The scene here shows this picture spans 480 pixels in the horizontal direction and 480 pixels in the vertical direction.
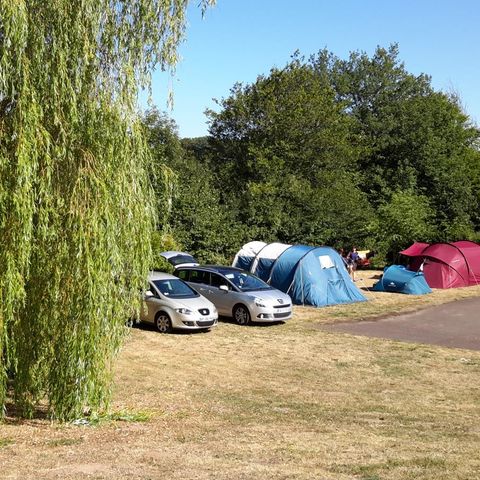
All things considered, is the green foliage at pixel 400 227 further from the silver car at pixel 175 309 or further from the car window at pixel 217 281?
the silver car at pixel 175 309

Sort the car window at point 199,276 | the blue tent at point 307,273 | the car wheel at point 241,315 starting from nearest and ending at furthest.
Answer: the car wheel at point 241,315
the car window at point 199,276
the blue tent at point 307,273

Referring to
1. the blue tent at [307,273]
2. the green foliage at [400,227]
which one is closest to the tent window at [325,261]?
the blue tent at [307,273]

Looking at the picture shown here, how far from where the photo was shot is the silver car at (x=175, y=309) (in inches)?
730

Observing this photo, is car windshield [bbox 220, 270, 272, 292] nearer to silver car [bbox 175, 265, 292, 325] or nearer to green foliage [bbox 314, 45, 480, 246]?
silver car [bbox 175, 265, 292, 325]

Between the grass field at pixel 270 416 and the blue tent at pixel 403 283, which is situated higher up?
the blue tent at pixel 403 283

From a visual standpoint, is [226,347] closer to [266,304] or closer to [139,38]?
[266,304]

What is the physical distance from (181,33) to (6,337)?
17.9ft

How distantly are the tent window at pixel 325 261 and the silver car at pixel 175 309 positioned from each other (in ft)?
21.6

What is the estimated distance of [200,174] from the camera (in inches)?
1448

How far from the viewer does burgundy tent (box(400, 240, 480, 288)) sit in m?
30.5

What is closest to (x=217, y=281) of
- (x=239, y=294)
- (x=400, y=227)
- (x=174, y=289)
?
(x=239, y=294)

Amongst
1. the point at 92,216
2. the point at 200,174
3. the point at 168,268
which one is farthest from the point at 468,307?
the point at 92,216

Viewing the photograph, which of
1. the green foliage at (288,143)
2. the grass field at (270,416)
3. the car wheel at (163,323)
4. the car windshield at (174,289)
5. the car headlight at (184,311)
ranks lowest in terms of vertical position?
the grass field at (270,416)

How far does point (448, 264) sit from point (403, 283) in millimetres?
3643
